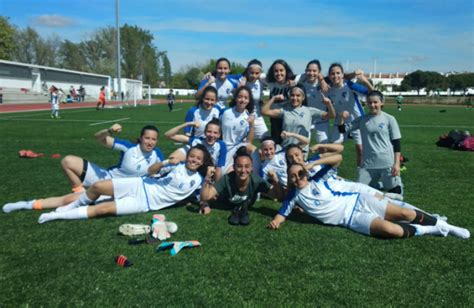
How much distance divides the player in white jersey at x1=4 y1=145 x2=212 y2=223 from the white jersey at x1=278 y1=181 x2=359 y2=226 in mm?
1298

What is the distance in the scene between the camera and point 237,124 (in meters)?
5.83

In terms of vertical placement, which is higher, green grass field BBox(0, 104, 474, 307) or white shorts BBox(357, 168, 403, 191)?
white shorts BBox(357, 168, 403, 191)

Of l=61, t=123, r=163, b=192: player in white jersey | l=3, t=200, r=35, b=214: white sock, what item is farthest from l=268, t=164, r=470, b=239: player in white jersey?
l=3, t=200, r=35, b=214: white sock

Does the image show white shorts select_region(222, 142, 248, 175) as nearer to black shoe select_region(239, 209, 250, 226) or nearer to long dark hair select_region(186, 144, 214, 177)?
long dark hair select_region(186, 144, 214, 177)

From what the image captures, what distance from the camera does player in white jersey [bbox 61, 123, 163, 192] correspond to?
519 centimetres

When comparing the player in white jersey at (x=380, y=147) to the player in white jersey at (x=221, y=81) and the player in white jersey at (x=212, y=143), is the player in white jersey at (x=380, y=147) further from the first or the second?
the player in white jersey at (x=221, y=81)

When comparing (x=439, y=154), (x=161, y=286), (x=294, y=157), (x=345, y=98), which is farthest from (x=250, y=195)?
(x=439, y=154)

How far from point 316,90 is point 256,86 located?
103cm

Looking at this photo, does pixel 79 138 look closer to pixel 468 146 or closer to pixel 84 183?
pixel 84 183

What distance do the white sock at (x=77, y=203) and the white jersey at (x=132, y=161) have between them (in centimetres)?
54

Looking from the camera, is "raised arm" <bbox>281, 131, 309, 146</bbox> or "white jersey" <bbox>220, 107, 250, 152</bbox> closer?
"raised arm" <bbox>281, 131, 309, 146</bbox>

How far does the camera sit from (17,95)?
37875mm

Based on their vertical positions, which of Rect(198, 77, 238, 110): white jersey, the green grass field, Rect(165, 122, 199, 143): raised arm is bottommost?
the green grass field

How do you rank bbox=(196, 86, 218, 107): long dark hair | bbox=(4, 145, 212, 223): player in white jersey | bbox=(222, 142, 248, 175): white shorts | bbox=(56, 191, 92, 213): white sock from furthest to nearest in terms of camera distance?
1. bbox=(196, 86, 218, 107): long dark hair
2. bbox=(222, 142, 248, 175): white shorts
3. bbox=(56, 191, 92, 213): white sock
4. bbox=(4, 145, 212, 223): player in white jersey
